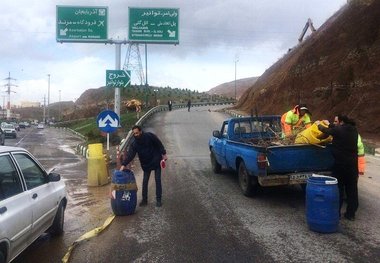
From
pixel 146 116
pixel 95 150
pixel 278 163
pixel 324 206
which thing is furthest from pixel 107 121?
pixel 146 116

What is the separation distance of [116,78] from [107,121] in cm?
453

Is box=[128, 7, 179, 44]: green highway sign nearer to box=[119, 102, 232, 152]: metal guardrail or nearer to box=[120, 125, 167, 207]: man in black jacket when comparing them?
box=[119, 102, 232, 152]: metal guardrail

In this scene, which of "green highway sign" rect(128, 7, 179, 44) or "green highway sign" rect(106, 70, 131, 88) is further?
"green highway sign" rect(128, 7, 179, 44)

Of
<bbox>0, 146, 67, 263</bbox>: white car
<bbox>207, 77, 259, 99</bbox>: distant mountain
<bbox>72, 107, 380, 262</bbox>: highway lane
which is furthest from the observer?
<bbox>207, 77, 259, 99</bbox>: distant mountain

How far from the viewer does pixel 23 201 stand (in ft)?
18.2

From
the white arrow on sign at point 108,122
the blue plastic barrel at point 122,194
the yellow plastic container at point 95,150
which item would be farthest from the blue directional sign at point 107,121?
the blue plastic barrel at point 122,194

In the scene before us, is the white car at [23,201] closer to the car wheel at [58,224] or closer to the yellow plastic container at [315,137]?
the car wheel at [58,224]

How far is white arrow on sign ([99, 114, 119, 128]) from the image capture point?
14.6 metres

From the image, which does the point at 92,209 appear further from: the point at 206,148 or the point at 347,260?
the point at 206,148

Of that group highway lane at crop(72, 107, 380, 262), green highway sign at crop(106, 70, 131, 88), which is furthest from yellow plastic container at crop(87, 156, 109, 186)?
green highway sign at crop(106, 70, 131, 88)

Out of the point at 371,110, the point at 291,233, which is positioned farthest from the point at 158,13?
the point at 291,233

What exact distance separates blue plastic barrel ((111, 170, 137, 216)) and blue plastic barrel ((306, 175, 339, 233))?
319cm

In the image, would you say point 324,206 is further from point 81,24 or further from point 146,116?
point 146,116

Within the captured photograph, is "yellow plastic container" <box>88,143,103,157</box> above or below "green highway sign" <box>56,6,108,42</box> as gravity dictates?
below
